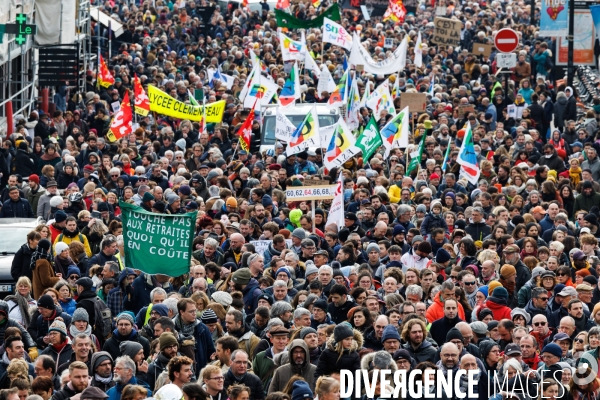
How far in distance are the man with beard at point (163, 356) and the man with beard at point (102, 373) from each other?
15.8 inches

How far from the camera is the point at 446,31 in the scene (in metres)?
37.7

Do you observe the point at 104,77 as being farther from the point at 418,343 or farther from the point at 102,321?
the point at 418,343

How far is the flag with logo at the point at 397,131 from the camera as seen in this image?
2392cm

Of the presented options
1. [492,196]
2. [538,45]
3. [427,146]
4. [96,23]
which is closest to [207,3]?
[96,23]

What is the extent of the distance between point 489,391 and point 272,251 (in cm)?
577

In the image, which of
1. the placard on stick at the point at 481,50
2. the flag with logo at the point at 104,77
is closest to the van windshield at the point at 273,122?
the flag with logo at the point at 104,77

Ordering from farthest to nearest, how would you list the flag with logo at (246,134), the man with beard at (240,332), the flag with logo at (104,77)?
the flag with logo at (104,77)
the flag with logo at (246,134)
the man with beard at (240,332)

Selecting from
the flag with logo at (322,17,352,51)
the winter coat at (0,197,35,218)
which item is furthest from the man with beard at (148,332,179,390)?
the flag with logo at (322,17,352,51)

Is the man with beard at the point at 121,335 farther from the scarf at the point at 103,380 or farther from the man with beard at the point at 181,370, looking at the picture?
the man with beard at the point at 181,370

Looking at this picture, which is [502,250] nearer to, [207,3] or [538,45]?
[538,45]

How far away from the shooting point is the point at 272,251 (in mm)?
17031

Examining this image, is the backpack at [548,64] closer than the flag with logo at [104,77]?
No

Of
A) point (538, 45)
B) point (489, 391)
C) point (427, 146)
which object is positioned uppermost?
point (538, 45)

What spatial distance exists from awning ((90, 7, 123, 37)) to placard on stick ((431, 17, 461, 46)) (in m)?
9.20
